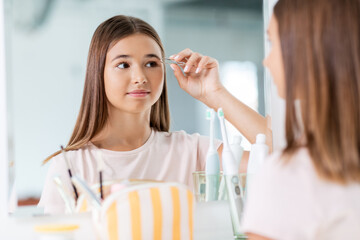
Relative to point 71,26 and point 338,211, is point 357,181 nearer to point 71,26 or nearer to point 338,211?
point 338,211

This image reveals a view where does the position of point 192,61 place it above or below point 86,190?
above

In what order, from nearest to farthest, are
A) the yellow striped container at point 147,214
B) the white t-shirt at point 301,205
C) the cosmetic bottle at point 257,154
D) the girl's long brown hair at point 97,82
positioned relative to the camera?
the white t-shirt at point 301,205 < the yellow striped container at point 147,214 < the girl's long brown hair at point 97,82 < the cosmetic bottle at point 257,154

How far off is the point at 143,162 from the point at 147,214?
15cm

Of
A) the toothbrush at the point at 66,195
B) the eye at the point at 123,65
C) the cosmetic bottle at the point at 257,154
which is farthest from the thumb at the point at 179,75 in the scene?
the toothbrush at the point at 66,195

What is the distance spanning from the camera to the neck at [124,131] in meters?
0.90

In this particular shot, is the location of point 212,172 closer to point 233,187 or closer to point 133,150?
point 233,187

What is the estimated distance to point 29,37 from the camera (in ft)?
2.75

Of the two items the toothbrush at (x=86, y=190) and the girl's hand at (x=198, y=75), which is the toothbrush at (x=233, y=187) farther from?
the toothbrush at (x=86, y=190)

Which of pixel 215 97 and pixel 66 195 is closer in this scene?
pixel 66 195

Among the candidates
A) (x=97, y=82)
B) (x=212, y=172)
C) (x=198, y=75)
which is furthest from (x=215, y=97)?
(x=97, y=82)

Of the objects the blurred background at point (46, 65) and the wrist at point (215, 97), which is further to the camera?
the wrist at point (215, 97)

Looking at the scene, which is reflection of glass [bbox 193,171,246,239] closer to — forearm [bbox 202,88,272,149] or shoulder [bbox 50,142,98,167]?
forearm [bbox 202,88,272,149]

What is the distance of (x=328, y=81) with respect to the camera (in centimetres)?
61

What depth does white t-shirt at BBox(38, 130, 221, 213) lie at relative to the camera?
0.85 m
